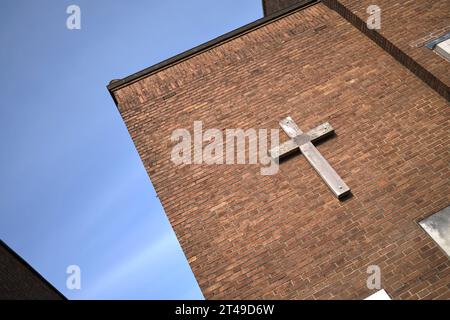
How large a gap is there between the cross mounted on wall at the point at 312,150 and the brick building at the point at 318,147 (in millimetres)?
133

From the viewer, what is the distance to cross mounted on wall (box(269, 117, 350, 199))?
476 cm

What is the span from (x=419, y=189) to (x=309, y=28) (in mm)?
3585

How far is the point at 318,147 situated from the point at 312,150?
0.19m

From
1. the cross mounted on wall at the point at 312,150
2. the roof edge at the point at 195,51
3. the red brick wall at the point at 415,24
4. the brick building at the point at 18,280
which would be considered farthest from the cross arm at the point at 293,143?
the brick building at the point at 18,280

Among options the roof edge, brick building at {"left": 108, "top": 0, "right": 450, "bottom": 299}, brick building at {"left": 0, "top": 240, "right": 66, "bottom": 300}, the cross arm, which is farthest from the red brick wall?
brick building at {"left": 0, "top": 240, "right": 66, "bottom": 300}

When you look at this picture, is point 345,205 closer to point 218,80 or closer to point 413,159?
point 413,159

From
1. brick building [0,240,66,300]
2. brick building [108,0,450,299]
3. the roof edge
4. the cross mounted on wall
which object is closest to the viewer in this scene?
brick building [108,0,450,299]

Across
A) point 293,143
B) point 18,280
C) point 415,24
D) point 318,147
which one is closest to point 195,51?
point 293,143

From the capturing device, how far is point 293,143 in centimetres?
525

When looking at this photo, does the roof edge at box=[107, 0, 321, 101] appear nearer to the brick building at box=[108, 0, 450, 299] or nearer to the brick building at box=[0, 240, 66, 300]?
the brick building at box=[108, 0, 450, 299]

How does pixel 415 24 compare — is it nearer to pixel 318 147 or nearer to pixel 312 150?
pixel 318 147

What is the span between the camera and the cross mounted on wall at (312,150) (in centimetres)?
476
